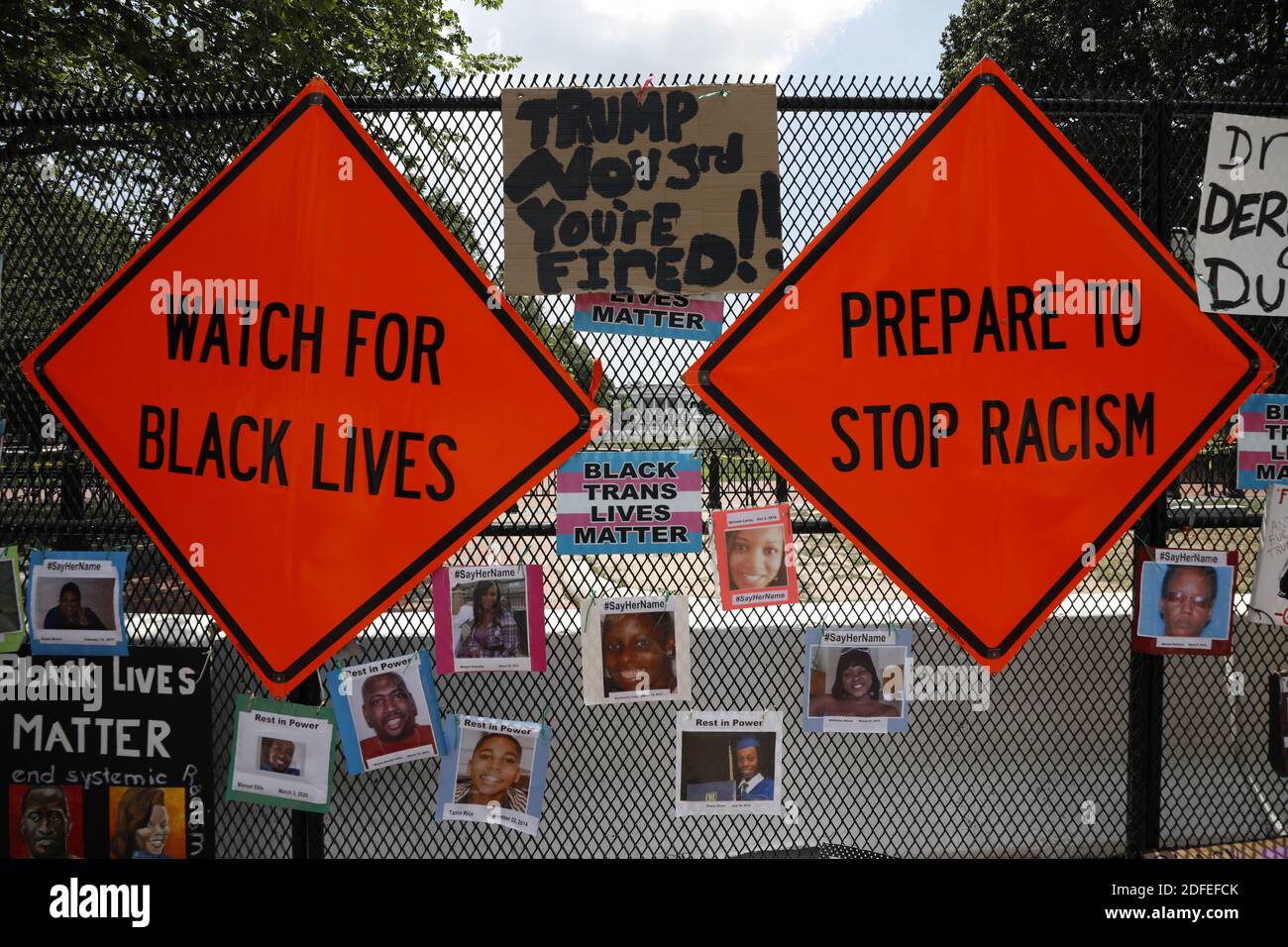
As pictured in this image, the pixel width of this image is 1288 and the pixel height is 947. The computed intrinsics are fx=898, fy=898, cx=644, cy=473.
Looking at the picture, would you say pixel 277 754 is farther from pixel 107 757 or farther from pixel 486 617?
pixel 486 617

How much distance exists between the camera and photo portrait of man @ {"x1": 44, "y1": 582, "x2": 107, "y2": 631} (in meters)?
3.16

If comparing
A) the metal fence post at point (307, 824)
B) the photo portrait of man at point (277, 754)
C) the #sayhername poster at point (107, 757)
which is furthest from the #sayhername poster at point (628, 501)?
the #sayhername poster at point (107, 757)

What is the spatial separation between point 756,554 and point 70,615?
7.91 ft

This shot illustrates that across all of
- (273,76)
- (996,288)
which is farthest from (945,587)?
(273,76)

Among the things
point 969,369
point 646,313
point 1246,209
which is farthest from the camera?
point 1246,209

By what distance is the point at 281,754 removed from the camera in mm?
3104

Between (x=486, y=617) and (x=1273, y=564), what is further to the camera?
(x=1273, y=564)

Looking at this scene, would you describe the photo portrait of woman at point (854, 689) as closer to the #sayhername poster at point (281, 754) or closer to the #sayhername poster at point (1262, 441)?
the #sayhername poster at point (1262, 441)

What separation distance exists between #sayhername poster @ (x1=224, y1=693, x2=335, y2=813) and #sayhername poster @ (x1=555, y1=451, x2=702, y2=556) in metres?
1.07

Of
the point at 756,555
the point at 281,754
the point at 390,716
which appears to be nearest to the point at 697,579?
the point at 756,555

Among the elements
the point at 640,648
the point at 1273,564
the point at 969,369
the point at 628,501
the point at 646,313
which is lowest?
the point at 640,648

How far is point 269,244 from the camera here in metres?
2.92

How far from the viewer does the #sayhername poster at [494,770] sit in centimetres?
312

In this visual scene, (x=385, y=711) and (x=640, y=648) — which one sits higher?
(x=640, y=648)
